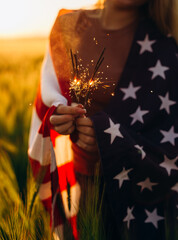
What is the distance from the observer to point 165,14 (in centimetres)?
113

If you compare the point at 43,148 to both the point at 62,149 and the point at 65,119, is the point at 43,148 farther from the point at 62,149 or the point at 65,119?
the point at 65,119

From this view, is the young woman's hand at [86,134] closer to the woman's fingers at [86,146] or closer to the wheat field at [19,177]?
the woman's fingers at [86,146]

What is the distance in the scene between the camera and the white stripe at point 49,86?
1090mm

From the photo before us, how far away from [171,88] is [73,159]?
1.27ft

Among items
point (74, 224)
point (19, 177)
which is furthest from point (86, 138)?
point (19, 177)

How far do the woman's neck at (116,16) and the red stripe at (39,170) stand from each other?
0.49 meters

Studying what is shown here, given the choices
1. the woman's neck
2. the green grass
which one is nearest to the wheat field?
the green grass

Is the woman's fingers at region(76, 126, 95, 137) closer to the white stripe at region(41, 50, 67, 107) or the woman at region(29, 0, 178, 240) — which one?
the woman at region(29, 0, 178, 240)

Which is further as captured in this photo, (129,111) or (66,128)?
(129,111)

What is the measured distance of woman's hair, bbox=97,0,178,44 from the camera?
112 cm

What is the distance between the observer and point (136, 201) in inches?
42.3

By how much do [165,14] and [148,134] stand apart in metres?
0.40

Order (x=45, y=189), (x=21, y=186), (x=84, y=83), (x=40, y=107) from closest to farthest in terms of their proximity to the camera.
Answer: (x=84, y=83), (x=45, y=189), (x=40, y=107), (x=21, y=186)

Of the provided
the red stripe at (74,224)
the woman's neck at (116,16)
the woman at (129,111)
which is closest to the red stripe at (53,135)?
the woman at (129,111)
